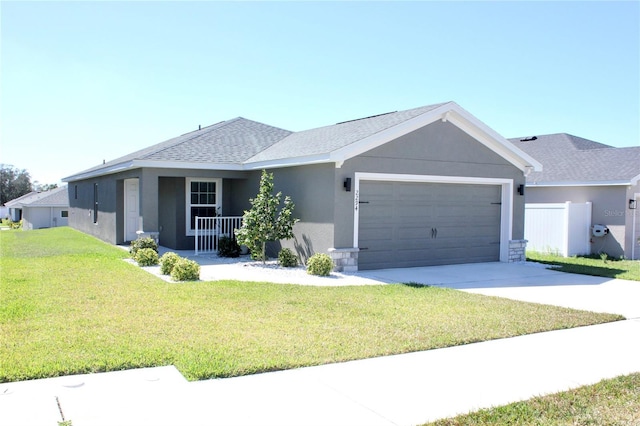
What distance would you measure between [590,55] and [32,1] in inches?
630

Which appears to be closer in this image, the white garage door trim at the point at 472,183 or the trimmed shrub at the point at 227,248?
the white garage door trim at the point at 472,183

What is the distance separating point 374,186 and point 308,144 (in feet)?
8.86

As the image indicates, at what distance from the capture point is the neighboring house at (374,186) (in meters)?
11.6

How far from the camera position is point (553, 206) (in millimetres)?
16938

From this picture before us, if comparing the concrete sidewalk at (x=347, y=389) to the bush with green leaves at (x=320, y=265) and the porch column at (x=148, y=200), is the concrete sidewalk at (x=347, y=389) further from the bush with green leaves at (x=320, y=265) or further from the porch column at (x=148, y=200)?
the porch column at (x=148, y=200)

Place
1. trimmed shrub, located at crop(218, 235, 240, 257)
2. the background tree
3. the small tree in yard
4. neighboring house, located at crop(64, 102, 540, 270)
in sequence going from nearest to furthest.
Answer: neighboring house, located at crop(64, 102, 540, 270) < the small tree in yard < trimmed shrub, located at crop(218, 235, 240, 257) < the background tree

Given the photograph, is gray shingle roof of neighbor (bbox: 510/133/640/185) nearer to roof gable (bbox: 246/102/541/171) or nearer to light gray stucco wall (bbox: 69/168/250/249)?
roof gable (bbox: 246/102/541/171)

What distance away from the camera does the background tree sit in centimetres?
→ 7688

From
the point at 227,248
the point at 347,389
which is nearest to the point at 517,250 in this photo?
the point at 227,248

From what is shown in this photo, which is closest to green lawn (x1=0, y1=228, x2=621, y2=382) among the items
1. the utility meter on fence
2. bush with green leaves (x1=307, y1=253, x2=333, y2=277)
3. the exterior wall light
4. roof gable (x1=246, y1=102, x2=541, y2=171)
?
bush with green leaves (x1=307, y1=253, x2=333, y2=277)

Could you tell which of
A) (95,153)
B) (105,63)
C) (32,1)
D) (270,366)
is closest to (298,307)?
(270,366)

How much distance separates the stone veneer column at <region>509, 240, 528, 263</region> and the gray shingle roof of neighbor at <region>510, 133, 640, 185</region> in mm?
4576

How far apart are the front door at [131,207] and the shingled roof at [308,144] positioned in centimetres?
98

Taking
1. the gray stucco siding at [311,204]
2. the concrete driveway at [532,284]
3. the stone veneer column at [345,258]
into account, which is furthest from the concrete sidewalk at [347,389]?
the gray stucco siding at [311,204]
